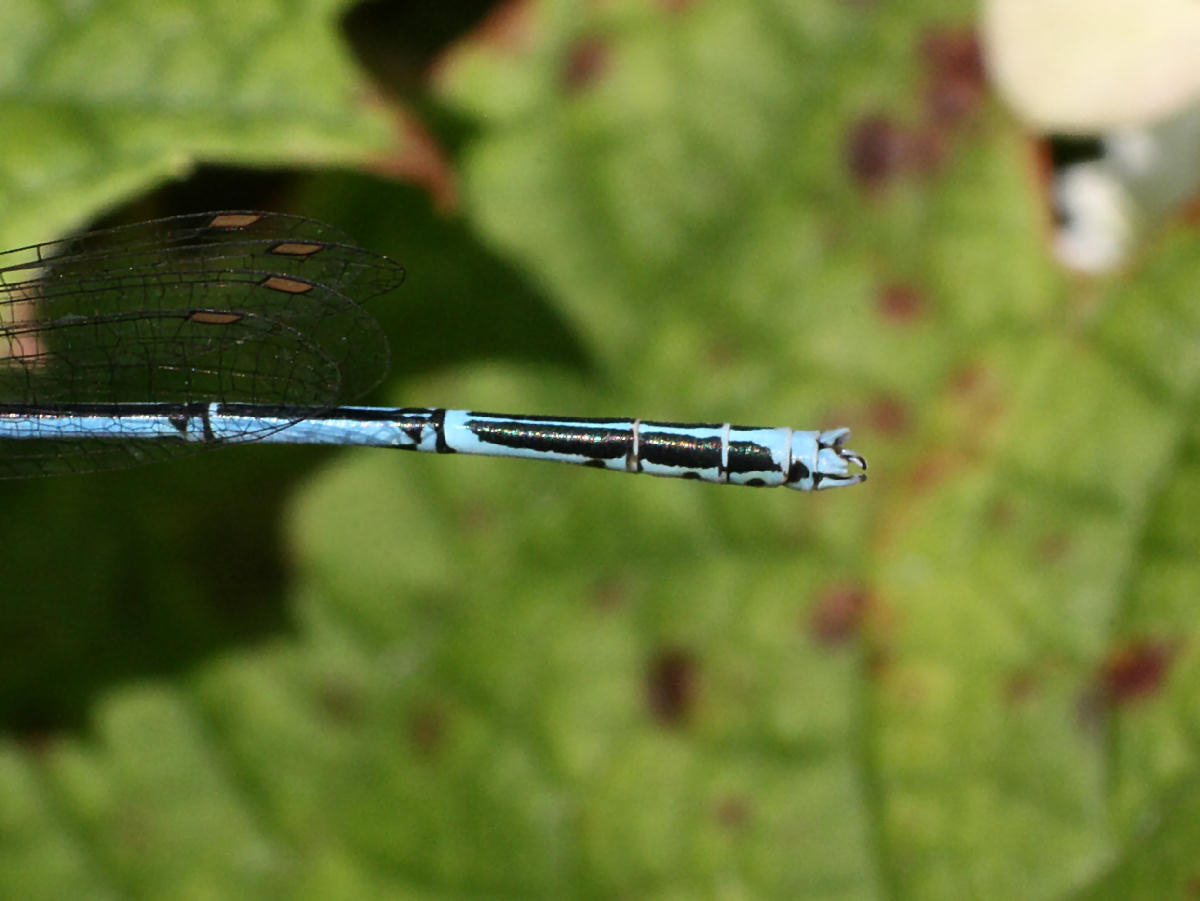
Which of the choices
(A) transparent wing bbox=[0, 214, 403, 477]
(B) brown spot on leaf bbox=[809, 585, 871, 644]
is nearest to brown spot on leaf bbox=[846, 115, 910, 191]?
(B) brown spot on leaf bbox=[809, 585, 871, 644]

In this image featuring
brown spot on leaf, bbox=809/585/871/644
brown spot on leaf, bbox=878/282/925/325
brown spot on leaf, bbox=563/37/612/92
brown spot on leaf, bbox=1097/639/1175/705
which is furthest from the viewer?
brown spot on leaf, bbox=563/37/612/92

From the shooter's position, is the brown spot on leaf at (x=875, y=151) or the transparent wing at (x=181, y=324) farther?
the brown spot on leaf at (x=875, y=151)

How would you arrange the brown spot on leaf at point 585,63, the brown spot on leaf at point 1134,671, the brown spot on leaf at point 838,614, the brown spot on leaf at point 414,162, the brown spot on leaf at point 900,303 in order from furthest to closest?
the brown spot on leaf at point 585,63
the brown spot on leaf at point 900,303
the brown spot on leaf at point 838,614
the brown spot on leaf at point 1134,671
the brown spot on leaf at point 414,162

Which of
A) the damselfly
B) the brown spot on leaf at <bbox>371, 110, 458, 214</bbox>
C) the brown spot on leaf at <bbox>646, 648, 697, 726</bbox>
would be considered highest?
the brown spot on leaf at <bbox>371, 110, 458, 214</bbox>

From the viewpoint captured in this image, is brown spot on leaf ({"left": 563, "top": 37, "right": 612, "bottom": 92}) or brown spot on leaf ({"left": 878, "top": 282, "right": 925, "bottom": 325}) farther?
brown spot on leaf ({"left": 563, "top": 37, "right": 612, "bottom": 92})

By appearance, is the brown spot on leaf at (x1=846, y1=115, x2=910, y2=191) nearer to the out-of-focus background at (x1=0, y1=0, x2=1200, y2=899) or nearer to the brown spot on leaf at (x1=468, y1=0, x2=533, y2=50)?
the out-of-focus background at (x1=0, y1=0, x2=1200, y2=899)

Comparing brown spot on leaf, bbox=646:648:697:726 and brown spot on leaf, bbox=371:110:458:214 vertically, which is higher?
brown spot on leaf, bbox=371:110:458:214

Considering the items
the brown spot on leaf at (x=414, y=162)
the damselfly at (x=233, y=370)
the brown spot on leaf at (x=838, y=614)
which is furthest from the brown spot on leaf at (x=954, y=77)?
the brown spot on leaf at (x=414, y=162)

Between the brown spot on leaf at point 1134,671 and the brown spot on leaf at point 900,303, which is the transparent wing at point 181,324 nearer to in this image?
the brown spot on leaf at point 900,303
